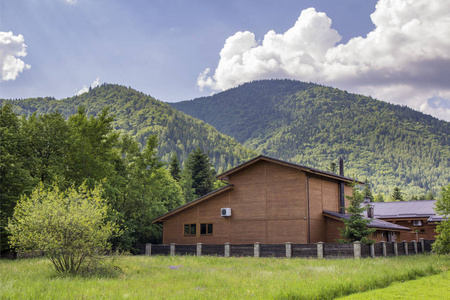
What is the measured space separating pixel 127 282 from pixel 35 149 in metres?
24.6

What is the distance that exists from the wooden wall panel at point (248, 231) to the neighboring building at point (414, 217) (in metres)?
20.1

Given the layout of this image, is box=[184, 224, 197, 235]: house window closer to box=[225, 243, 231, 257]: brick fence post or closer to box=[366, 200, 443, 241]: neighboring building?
box=[225, 243, 231, 257]: brick fence post

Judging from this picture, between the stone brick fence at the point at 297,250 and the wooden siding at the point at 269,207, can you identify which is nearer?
the stone brick fence at the point at 297,250

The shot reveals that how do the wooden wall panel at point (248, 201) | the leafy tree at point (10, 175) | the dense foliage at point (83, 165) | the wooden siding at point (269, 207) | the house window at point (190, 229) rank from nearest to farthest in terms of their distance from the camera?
the leafy tree at point (10, 175), the dense foliage at point (83, 165), the wooden siding at point (269, 207), the wooden wall panel at point (248, 201), the house window at point (190, 229)

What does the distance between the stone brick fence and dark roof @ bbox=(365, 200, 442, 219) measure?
1380cm

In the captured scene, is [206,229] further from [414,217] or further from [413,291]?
[414,217]

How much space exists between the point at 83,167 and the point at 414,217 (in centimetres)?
3832

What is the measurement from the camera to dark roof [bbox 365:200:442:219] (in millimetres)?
51281

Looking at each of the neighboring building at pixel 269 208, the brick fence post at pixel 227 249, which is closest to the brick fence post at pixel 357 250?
the neighboring building at pixel 269 208

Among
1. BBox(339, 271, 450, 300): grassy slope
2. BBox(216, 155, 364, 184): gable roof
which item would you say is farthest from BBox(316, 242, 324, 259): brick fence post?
BBox(339, 271, 450, 300): grassy slope

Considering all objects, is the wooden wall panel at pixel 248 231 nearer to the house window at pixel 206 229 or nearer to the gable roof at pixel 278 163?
the house window at pixel 206 229

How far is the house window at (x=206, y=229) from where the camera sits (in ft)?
128

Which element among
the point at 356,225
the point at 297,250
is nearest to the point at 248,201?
the point at 297,250

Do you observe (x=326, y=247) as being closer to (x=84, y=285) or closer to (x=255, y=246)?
(x=255, y=246)
